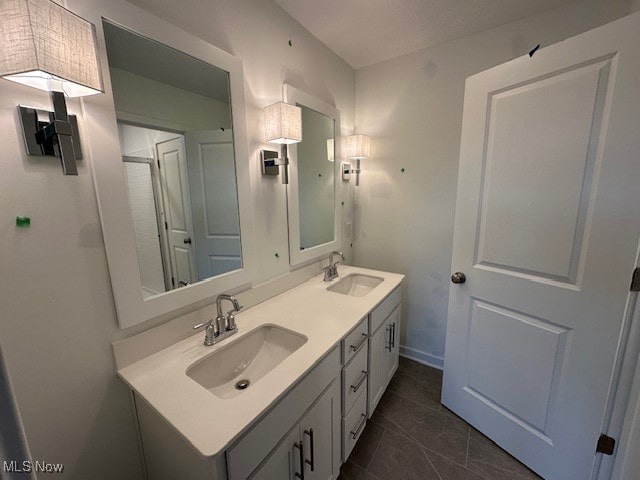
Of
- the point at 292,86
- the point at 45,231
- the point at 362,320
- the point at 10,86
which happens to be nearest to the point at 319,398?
the point at 362,320

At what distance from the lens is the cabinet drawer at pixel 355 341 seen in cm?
119

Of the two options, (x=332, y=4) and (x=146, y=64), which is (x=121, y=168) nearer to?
(x=146, y=64)

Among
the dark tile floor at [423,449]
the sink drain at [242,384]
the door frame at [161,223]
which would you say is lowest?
the dark tile floor at [423,449]

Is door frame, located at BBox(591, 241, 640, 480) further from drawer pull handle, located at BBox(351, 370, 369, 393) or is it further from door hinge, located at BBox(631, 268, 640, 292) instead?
drawer pull handle, located at BBox(351, 370, 369, 393)

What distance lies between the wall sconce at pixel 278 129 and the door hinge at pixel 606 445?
1.86 meters

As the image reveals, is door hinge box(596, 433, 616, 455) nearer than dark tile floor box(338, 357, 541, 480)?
Yes

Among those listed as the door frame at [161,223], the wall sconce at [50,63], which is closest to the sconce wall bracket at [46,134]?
the wall sconce at [50,63]

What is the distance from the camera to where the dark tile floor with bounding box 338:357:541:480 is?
132 cm

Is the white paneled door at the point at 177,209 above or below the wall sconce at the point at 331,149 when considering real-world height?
below

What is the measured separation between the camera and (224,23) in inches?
45.9

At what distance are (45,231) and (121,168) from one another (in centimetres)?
28

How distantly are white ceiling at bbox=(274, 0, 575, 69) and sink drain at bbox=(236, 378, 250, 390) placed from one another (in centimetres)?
189

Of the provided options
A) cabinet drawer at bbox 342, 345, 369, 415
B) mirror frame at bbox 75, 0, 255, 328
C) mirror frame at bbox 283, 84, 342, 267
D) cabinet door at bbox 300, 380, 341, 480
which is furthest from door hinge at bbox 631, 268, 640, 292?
mirror frame at bbox 75, 0, 255, 328

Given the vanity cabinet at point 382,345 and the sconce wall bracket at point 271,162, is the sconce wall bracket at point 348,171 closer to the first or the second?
the sconce wall bracket at point 271,162
